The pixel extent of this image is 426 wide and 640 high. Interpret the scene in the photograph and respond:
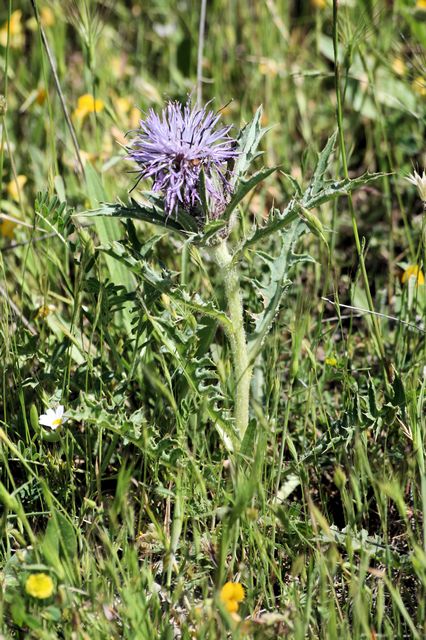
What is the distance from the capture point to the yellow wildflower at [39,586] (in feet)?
5.74

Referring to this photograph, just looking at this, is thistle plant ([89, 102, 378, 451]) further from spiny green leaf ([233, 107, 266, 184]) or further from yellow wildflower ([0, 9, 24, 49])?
yellow wildflower ([0, 9, 24, 49])

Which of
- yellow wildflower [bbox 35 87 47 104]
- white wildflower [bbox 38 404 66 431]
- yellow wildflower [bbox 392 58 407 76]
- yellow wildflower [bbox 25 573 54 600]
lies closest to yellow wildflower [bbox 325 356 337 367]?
white wildflower [bbox 38 404 66 431]

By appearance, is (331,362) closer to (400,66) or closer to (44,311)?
(44,311)

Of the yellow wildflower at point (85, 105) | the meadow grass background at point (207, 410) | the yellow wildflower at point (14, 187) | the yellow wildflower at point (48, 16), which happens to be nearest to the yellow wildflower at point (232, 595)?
the meadow grass background at point (207, 410)

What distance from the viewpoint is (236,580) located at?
2.04 m

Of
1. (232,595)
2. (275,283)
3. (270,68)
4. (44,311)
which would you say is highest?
(270,68)

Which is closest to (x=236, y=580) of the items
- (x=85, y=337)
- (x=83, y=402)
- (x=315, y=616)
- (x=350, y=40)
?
(x=315, y=616)

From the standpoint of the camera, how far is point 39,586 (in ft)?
5.78

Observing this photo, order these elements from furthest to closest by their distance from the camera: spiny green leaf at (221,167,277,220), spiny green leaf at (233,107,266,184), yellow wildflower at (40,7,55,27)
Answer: yellow wildflower at (40,7,55,27) → spiny green leaf at (233,107,266,184) → spiny green leaf at (221,167,277,220)

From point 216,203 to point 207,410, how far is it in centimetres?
52

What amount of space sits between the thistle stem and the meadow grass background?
0.07 meters

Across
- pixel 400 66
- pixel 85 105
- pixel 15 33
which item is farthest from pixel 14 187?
pixel 400 66

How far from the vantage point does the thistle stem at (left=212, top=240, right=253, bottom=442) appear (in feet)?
7.07

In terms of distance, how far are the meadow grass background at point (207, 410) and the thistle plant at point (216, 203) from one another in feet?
0.23
